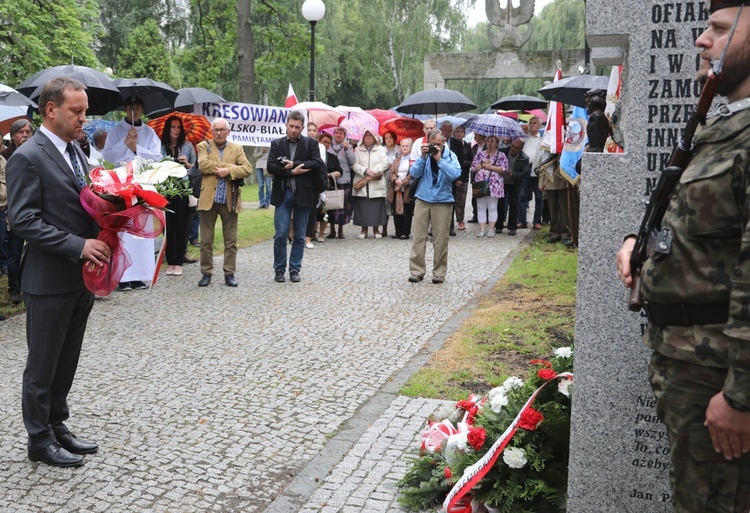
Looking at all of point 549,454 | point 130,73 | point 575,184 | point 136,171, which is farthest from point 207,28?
point 549,454

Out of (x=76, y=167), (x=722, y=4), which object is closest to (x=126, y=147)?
(x=76, y=167)

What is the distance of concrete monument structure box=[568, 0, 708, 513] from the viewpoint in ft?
10.8

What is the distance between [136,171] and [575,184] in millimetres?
9726

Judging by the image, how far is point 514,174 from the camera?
1559cm

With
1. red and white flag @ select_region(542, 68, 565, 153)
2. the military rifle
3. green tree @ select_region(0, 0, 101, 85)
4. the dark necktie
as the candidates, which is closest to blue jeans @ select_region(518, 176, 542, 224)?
red and white flag @ select_region(542, 68, 565, 153)

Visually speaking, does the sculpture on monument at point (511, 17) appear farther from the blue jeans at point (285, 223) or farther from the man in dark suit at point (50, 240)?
the man in dark suit at point (50, 240)

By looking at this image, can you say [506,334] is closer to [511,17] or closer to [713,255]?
[713,255]

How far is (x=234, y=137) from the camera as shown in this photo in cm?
1505

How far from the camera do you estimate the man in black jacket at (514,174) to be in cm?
1557

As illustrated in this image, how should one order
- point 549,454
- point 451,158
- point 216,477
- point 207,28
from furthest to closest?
point 207,28 < point 451,158 < point 216,477 < point 549,454

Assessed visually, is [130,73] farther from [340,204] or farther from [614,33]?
[614,33]

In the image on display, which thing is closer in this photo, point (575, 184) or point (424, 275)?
point (424, 275)

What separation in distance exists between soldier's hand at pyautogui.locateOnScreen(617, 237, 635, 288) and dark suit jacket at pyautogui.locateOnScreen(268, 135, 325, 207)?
26.0ft

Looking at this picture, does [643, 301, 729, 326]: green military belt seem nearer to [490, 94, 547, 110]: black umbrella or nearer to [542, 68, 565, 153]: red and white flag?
[542, 68, 565, 153]: red and white flag
